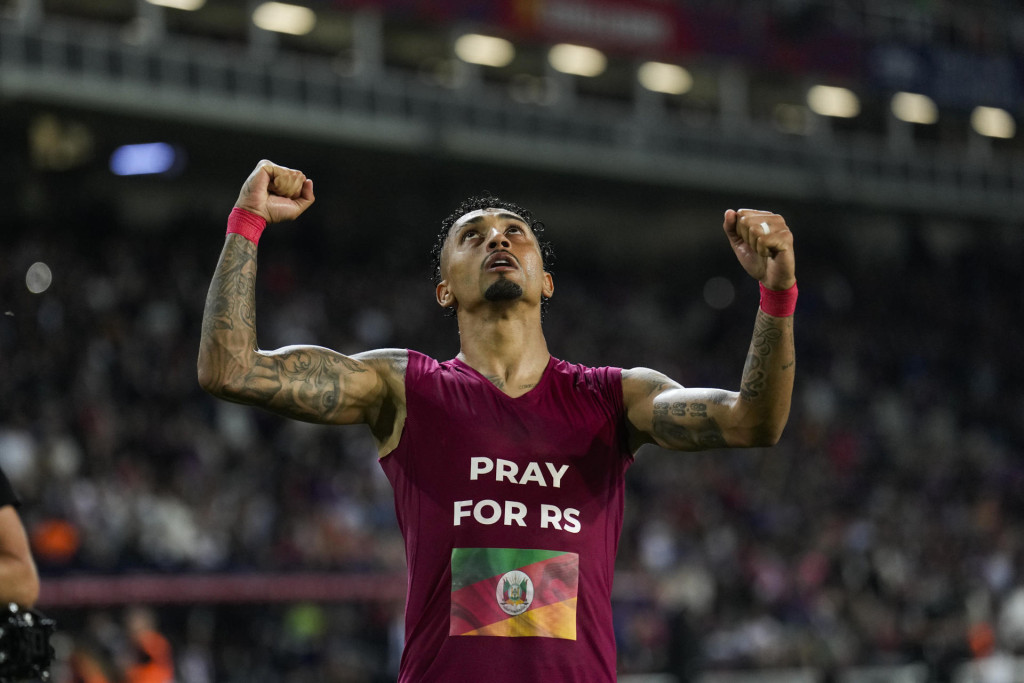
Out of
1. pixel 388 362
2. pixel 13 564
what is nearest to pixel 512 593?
pixel 388 362

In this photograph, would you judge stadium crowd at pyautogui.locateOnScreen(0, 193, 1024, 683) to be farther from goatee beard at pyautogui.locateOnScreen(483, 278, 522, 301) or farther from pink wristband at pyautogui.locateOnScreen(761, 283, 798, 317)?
pink wristband at pyautogui.locateOnScreen(761, 283, 798, 317)

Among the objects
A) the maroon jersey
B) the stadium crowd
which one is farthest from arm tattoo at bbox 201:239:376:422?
the stadium crowd

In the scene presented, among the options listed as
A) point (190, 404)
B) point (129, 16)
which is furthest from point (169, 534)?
point (129, 16)

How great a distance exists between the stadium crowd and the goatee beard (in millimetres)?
7340

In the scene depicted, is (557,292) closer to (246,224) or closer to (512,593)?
(246,224)

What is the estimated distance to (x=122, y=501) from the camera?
12766 mm

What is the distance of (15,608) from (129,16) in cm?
2115

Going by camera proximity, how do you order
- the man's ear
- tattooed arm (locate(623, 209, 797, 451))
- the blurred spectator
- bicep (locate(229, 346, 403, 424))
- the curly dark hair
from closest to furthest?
tattooed arm (locate(623, 209, 797, 451)), bicep (locate(229, 346, 403, 424)), the man's ear, the curly dark hair, the blurred spectator

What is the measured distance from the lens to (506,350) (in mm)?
4035

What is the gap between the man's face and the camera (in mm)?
4031

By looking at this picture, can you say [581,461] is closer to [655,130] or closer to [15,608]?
[15,608]

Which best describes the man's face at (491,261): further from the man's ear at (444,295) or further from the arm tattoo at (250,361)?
the arm tattoo at (250,361)

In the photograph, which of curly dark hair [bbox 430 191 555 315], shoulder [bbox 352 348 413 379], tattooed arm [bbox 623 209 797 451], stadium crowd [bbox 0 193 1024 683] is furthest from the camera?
stadium crowd [bbox 0 193 1024 683]

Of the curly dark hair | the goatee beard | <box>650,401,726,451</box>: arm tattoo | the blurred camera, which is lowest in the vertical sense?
the blurred camera
